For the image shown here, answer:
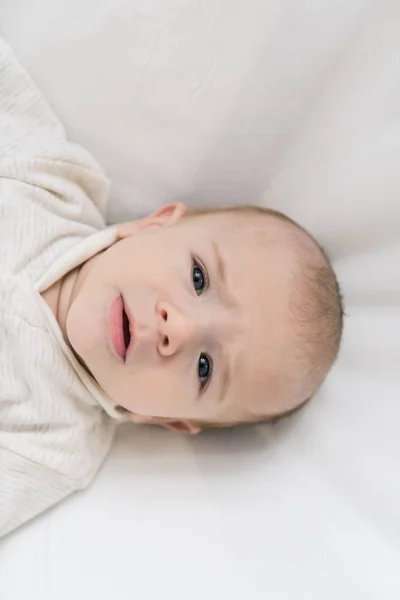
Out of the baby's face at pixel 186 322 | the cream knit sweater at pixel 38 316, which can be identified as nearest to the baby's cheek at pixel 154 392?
the baby's face at pixel 186 322

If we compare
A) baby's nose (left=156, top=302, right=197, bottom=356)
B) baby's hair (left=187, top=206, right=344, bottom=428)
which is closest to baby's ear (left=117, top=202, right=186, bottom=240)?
baby's hair (left=187, top=206, right=344, bottom=428)

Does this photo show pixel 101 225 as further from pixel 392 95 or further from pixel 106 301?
pixel 392 95

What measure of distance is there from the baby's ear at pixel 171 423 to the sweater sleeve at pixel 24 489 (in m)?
0.16

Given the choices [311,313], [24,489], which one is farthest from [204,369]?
[24,489]

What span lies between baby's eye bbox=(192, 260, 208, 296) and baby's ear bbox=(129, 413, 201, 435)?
26 cm

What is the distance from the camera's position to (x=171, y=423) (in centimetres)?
128

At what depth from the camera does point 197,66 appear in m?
1.23

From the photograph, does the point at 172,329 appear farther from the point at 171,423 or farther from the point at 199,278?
the point at 171,423

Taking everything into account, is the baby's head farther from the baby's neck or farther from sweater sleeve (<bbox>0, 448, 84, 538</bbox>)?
sweater sleeve (<bbox>0, 448, 84, 538</bbox>)

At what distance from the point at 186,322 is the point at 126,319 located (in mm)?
103

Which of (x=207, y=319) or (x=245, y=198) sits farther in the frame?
(x=245, y=198)

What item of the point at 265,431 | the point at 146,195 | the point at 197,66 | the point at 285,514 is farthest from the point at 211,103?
the point at 285,514

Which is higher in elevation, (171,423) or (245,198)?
(245,198)

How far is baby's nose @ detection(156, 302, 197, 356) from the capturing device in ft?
3.45
